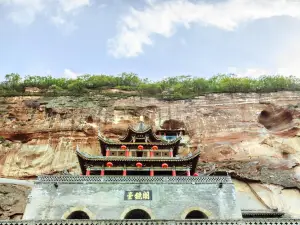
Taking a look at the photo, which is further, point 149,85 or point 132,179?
point 149,85

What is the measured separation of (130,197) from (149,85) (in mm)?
22280

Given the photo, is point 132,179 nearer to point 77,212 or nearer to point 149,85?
point 77,212

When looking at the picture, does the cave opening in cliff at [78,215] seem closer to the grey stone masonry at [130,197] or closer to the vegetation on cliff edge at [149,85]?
the grey stone masonry at [130,197]

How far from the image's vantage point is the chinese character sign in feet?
56.5

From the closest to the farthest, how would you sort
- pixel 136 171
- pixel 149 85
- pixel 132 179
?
pixel 132 179, pixel 136 171, pixel 149 85

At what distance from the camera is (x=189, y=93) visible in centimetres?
3722

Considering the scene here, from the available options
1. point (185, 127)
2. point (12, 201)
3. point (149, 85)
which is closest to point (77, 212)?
point (12, 201)

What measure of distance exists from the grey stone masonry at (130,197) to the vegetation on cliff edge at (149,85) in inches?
739

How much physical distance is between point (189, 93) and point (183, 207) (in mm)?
21476

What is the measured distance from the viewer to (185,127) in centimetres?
3341

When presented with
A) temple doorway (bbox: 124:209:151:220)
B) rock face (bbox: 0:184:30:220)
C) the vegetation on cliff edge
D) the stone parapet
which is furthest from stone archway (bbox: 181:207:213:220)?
the vegetation on cliff edge

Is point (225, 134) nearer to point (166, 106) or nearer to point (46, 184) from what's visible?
point (166, 106)

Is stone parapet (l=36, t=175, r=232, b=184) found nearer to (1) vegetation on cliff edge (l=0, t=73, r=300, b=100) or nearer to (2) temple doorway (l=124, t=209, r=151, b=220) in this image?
(2) temple doorway (l=124, t=209, r=151, b=220)

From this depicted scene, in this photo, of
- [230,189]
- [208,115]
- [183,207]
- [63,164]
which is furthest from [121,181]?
[208,115]
